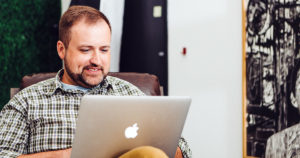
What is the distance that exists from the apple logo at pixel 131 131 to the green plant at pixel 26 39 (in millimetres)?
1885

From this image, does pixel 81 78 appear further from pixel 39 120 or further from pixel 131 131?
pixel 131 131

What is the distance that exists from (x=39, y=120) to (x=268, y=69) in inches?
59.7

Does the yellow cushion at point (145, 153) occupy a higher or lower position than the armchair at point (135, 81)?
lower

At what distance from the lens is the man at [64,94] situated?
4.63 ft

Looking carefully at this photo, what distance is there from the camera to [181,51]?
288 cm

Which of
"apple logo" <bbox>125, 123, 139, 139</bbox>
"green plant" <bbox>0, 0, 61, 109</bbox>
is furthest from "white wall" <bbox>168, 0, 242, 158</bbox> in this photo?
"apple logo" <bbox>125, 123, 139, 139</bbox>

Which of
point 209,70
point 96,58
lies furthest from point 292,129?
point 96,58

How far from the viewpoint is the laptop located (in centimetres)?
100

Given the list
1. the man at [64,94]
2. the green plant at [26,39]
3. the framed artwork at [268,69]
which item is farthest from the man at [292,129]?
the green plant at [26,39]

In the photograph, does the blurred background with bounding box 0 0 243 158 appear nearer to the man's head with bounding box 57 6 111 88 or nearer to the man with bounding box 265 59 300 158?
the man with bounding box 265 59 300 158

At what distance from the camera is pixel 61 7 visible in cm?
338

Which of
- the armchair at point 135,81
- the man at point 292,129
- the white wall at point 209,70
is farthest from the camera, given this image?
the white wall at point 209,70

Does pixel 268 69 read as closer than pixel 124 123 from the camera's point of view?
No

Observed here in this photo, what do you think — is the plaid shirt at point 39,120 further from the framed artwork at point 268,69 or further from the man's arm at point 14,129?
the framed artwork at point 268,69
